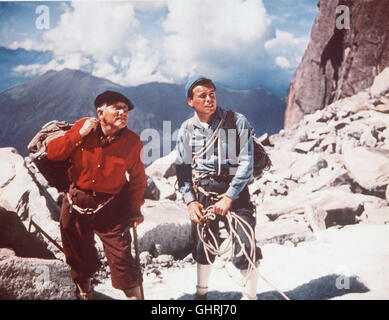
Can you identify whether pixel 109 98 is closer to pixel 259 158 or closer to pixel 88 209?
pixel 88 209

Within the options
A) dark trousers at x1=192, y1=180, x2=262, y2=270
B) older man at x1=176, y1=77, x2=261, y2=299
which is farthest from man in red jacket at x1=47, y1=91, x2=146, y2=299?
dark trousers at x1=192, y1=180, x2=262, y2=270

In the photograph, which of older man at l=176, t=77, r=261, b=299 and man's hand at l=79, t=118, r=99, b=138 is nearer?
man's hand at l=79, t=118, r=99, b=138

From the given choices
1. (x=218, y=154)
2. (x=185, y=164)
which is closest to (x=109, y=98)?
(x=185, y=164)

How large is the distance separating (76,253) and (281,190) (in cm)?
438

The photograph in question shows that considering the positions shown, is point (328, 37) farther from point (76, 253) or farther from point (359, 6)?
point (76, 253)

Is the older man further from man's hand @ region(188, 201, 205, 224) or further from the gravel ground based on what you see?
the gravel ground

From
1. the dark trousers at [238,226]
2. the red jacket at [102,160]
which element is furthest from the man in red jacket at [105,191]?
the dark trousers at [238,226]

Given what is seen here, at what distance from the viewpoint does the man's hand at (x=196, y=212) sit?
79.0 inches

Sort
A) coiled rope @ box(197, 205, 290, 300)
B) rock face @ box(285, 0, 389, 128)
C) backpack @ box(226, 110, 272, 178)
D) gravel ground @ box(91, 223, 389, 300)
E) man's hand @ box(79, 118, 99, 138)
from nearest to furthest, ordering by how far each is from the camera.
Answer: man's hand @ box(79, 118, 99, 138), coiled rope @ box(197, 205, 290, 300), backpack @ box(226, 110, 272, 178), gravel ground @ box(91, 223, 389, 300), rock face @ box(285, 0, 389, 128)

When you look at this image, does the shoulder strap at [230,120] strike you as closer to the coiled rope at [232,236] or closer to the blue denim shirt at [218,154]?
the blue denim shirt at [218,154]

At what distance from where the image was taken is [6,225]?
96.7 inches

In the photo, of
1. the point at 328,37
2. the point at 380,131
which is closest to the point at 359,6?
the point at 328,37

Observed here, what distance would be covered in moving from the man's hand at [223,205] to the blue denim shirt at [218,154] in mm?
41

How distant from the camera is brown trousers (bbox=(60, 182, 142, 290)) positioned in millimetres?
1896
